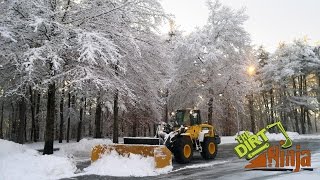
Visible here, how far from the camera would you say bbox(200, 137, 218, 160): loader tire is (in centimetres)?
1552

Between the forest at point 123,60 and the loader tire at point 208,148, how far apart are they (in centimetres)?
214

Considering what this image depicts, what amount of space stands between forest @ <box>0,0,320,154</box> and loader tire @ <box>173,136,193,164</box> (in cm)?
245

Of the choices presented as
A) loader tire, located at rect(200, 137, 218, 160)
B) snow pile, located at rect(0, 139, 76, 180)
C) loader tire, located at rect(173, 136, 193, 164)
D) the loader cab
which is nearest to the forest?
the loader cab

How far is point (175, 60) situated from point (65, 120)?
1478 centimetres

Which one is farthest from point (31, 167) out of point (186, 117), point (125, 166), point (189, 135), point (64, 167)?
point (186, 117)

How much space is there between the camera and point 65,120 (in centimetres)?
3703

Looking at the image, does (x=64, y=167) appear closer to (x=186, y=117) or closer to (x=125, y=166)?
(x=125, y=166)

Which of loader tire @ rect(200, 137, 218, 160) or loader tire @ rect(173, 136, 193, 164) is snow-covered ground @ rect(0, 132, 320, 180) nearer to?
loader tire @ rect(173, 136, 193, 164)

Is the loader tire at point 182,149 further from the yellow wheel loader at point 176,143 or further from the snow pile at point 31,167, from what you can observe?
the snow pile at point 31,167

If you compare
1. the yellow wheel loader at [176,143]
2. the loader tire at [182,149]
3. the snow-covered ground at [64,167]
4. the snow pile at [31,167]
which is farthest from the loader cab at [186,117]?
the snow pile at [31,167]

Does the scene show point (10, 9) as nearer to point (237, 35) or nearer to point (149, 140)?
point (149, 140)

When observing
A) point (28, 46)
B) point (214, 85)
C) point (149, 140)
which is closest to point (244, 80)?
point (214, 85)

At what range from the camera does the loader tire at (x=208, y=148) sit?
15.5 meters

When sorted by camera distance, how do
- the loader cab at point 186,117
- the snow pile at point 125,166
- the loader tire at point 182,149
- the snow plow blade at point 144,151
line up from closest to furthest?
1. the snow pile at point 125,166
2. the snow plow blade at point 144,151
3. the loader tire at point 182,149
4. the loader cab at point 186,117
